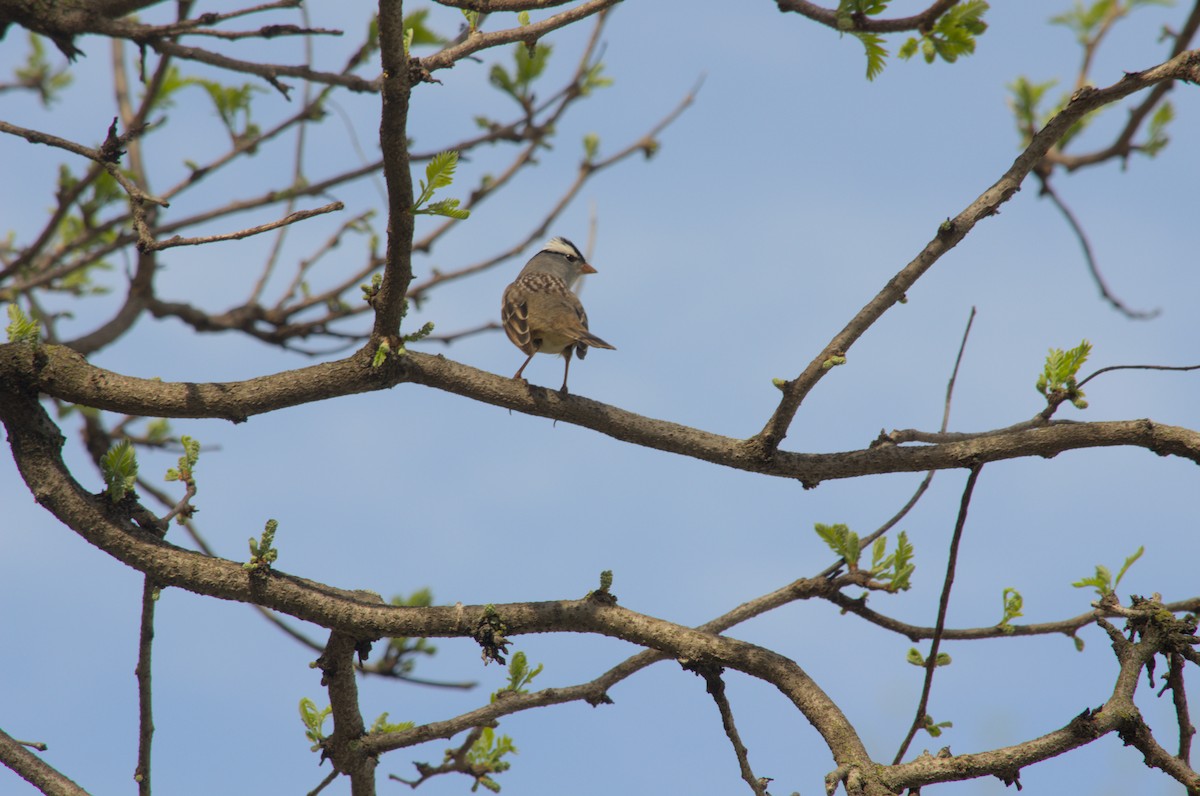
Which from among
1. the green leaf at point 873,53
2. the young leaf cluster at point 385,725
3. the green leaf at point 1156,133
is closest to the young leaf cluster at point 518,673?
the young leaf cluster at point 385,725

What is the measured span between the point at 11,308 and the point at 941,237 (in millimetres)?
3934

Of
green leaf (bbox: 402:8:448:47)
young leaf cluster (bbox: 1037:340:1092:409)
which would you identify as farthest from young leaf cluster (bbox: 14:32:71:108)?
young leaf cluster (bbox: 1037:340:1092:409)

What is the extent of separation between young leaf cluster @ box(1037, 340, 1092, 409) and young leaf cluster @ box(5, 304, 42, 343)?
14.2 feet

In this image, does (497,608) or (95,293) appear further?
(95,293)

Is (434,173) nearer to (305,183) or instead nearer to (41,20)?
(41,20)

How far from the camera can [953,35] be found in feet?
16.8

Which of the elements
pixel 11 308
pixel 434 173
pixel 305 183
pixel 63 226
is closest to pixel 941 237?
pixel 434 173

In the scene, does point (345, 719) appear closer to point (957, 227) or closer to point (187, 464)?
point (187, 464)

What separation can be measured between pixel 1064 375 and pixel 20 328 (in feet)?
14.7

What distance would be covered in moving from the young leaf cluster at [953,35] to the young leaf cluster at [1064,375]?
1541 mm

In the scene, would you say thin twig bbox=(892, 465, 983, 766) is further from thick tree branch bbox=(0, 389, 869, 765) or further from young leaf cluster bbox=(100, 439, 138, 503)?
young leaf cluster bbox=(100, 439, 138, 503)

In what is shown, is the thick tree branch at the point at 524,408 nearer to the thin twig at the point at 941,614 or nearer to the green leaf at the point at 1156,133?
the thin twig at the point at 941,614

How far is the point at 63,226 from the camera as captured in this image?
28.3 feet

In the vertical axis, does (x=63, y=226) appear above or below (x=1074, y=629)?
above
